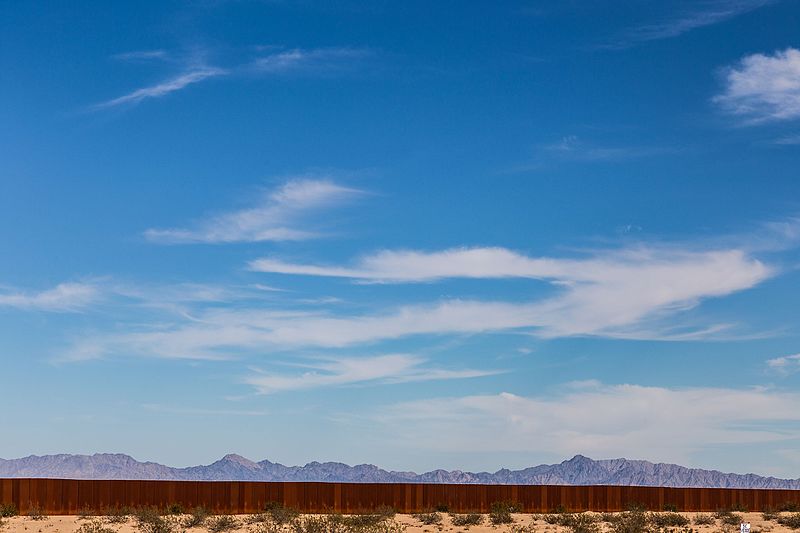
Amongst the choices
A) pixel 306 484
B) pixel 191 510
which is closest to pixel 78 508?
pixel 191 510

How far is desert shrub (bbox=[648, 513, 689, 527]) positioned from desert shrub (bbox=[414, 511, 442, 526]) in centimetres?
936

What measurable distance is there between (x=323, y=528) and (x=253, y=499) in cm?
906

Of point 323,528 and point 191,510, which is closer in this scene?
point 323,528

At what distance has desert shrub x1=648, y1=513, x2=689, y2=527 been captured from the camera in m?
50.0

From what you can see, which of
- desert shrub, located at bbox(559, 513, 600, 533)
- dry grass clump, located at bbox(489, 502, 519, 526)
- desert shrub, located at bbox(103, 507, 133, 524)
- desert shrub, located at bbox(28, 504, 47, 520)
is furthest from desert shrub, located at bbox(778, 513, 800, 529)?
desert shrub, located at bbox(28, 504, 47, 520)

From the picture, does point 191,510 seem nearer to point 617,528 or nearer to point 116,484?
point 116,484

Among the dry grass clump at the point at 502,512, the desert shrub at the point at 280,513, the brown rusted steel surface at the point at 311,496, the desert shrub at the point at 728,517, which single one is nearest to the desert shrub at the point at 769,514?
the desert shrub at the point at 728,517

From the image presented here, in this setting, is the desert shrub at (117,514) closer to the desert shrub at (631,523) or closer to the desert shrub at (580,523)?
the desert shrub at (580,523)

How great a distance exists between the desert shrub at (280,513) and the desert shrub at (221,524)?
1701 millimetres

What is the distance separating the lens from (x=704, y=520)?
52.8 meters

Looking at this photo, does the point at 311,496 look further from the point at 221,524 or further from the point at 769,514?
the point at 769,514

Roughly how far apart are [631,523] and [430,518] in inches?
337

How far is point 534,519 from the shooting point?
50969 millimetres

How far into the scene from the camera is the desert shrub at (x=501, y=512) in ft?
163
